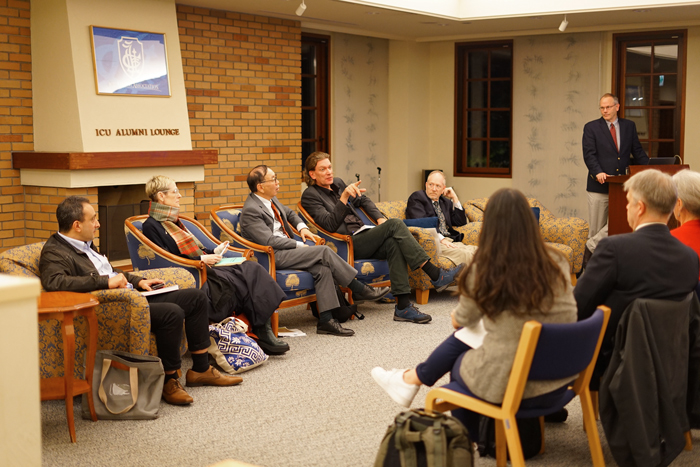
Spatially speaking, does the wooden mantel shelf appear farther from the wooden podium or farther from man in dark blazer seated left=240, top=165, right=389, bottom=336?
the wooden podium

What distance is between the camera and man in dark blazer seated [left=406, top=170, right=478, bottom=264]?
20.3 ft

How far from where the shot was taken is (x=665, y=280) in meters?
2.87

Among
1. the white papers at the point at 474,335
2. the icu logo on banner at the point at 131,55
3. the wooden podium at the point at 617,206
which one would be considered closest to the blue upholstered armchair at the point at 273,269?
the icu logo on banner at the point at 131,55

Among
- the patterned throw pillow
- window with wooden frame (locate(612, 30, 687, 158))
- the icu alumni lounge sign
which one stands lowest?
the patterned throw pillow

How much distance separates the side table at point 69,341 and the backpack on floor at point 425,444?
62.4 inches

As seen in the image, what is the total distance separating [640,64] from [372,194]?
364 cm

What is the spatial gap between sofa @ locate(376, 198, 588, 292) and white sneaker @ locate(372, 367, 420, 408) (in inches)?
124

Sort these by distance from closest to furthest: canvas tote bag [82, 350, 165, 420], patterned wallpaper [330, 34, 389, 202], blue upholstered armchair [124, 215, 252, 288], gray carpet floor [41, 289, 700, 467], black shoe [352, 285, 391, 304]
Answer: gray carpet floor [41, 289, 700, 467]
canvas tote bag [82, 350, 165, 420]
blue upholstered armchair [124, 215, 252, 288]
black shoe [352, 285, 391, 304]
patterned wallpaper [330, 34, 389, 202]

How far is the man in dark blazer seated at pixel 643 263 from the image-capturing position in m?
2.87

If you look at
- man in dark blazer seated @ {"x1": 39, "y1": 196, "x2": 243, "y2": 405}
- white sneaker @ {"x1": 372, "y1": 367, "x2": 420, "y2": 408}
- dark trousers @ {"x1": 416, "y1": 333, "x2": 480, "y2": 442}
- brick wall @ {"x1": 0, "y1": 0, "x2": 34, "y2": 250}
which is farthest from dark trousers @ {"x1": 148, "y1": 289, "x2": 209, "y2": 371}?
brick wall @ {"x1": 0, "y1": 0, "x2": 34, "y2": 250}

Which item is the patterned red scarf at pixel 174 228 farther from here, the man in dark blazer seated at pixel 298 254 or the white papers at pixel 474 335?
the white papers at pixel 474 335

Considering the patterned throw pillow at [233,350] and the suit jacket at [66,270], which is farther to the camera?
the patterned throw pillow at [233,350]

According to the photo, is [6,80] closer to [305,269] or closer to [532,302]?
[305,269]

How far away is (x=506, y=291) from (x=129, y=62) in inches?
189
